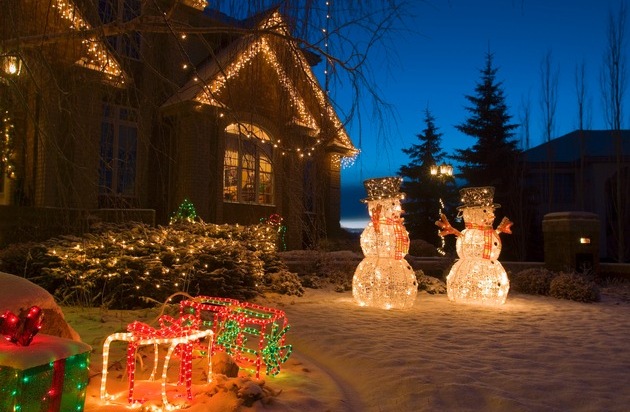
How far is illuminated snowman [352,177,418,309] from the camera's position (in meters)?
9.68

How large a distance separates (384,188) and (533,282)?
530 cm

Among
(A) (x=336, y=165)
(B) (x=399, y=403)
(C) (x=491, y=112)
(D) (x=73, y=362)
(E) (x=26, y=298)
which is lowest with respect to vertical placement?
(B) (x=399, y=403)

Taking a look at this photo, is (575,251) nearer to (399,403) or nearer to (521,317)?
(521,317)

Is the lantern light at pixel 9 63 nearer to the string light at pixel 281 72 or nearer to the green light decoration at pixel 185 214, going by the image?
the string light at pixel 281 72

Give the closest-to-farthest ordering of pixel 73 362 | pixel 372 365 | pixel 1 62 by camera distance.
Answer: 1. pixel 73 362
2. pixel 1 62
3. pixel 372 365

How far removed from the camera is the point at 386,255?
980cm

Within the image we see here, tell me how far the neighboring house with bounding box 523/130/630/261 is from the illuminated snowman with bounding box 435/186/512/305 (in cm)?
1480

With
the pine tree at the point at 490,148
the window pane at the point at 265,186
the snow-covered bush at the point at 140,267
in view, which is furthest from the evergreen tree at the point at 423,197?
the snow-covered bush at the point at 140,267

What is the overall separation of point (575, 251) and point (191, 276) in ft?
33.7

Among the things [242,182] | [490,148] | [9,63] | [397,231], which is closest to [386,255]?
[397,231]

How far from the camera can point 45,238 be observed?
10367mm

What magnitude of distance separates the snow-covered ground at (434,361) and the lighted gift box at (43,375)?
2.52 feet

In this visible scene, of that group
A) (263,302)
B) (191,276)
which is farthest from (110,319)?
(263,302)

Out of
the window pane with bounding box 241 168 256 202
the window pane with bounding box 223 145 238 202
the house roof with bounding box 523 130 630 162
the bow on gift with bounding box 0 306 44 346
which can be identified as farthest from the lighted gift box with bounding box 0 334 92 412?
the house roof with bounding box 523 130 630 162
